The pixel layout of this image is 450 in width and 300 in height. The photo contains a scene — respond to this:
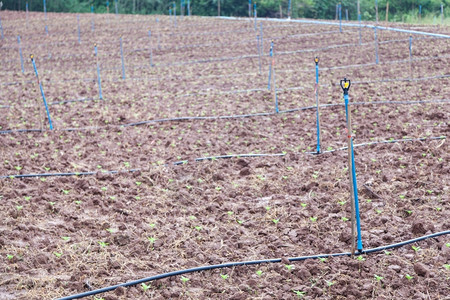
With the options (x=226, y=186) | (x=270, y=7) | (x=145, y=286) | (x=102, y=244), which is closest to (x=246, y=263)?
(x=145, y=286)

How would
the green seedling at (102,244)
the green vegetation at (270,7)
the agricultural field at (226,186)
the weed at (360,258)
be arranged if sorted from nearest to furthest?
the agricultural field at (226,186), the weed at (360,258), the green seedling at (102,244), the green vegetation at (270,7)

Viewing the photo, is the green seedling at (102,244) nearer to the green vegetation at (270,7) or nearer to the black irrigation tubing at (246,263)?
the black irrigation tubing at (246,263)

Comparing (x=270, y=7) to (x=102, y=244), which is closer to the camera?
(x=102, y=244)

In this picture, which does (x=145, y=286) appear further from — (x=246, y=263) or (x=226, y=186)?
(x=226, y=186)

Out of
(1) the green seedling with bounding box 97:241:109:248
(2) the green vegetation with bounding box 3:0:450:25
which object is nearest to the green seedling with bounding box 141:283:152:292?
(1) the green seedling with bounding box 97:241:109:248

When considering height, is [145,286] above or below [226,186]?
below

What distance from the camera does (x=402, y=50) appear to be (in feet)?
47.5

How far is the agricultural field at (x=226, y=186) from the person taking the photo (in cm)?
377

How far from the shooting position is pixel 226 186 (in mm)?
5664

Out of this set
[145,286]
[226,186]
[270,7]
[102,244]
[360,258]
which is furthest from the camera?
[270,7]

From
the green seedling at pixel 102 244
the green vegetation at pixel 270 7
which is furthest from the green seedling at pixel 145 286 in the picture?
the green vegetation at pixel 270 7

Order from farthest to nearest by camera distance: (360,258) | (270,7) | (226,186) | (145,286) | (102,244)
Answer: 1. (270,7)
2. (226,186)
3. (102,244)
4. (360,258)
5. (145,286)

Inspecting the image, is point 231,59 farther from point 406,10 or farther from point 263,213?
point 406,10

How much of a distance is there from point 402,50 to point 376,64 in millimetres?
2059
